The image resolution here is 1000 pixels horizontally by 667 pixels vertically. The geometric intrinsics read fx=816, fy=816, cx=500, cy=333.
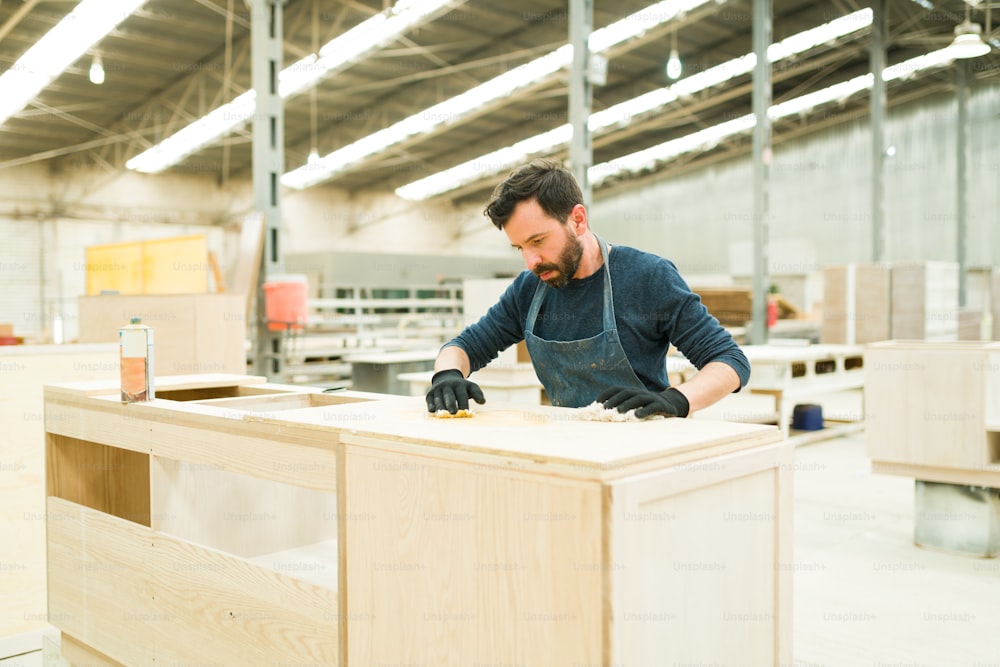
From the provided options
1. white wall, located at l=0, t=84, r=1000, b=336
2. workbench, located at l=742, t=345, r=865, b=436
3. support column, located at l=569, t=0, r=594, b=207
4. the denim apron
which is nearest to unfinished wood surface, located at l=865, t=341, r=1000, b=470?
workbench, located at l=742, t=345, r=865, b=436

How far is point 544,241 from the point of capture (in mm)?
2445

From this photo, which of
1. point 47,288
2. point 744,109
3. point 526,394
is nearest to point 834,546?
point 526,394

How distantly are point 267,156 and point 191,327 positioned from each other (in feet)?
7.87

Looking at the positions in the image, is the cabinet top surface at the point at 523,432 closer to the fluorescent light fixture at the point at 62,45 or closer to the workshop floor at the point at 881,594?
the workshop floor at the point at 881,594

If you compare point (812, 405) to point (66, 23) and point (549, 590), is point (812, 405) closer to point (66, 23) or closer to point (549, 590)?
point (549, 590)

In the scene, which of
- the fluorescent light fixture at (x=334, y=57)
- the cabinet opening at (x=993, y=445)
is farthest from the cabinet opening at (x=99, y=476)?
the fluorescent light fixture at (x=334, y=57)

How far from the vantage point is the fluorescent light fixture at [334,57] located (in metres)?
10.8

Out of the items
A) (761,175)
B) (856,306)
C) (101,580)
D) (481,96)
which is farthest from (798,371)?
(481,96)

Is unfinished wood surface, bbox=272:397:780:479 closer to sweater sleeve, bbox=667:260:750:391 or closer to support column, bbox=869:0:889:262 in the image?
sweater sleeve, bbox=667:260:750:391

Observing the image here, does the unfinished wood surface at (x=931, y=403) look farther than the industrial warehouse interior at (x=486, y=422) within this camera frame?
Yes

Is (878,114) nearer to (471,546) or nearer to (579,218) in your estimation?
(579,218)

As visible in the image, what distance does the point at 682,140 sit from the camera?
66.8 feet

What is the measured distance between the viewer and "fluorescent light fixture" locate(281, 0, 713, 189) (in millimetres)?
12461

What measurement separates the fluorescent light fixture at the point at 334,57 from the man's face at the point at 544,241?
23.7ft
